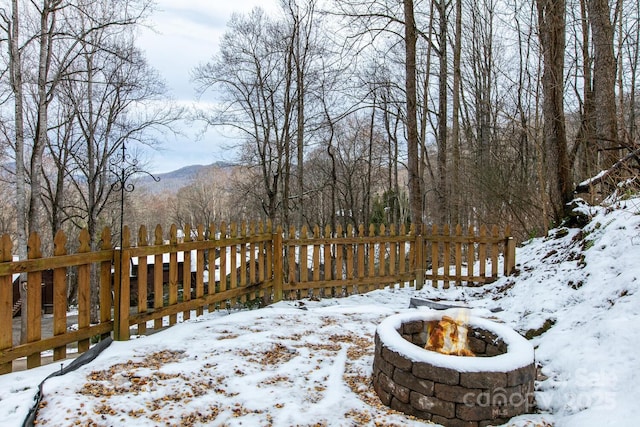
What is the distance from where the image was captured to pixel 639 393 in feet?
7.77

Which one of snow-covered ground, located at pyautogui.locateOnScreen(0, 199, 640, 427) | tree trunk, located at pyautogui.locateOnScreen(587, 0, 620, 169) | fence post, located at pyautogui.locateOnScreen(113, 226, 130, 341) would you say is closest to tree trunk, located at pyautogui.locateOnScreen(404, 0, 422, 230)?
tree trunk, located at pyautogui.locateOnScreen(587, 0, 620, 169)

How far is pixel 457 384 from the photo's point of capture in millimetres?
2447

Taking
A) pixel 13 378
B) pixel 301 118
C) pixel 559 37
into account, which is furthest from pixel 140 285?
pixel 301 118

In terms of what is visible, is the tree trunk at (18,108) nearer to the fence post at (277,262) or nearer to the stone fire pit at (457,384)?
the fence post at (277,262)

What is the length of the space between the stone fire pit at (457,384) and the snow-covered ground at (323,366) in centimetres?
12

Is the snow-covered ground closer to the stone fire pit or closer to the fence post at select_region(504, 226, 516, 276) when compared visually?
the stone fire pit

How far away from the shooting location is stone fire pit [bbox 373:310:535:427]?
8.01 ft

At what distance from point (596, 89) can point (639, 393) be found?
5830 mm

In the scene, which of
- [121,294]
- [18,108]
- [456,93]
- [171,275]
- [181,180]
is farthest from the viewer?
[181,180]

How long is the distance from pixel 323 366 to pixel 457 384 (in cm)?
131

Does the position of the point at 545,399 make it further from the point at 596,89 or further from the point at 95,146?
the point at 95,146

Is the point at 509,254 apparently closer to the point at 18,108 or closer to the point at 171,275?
the point at 171,275

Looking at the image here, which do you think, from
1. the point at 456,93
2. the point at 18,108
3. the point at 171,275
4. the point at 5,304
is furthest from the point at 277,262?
the point at 456,93

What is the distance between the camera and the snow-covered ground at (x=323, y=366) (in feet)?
8.04
